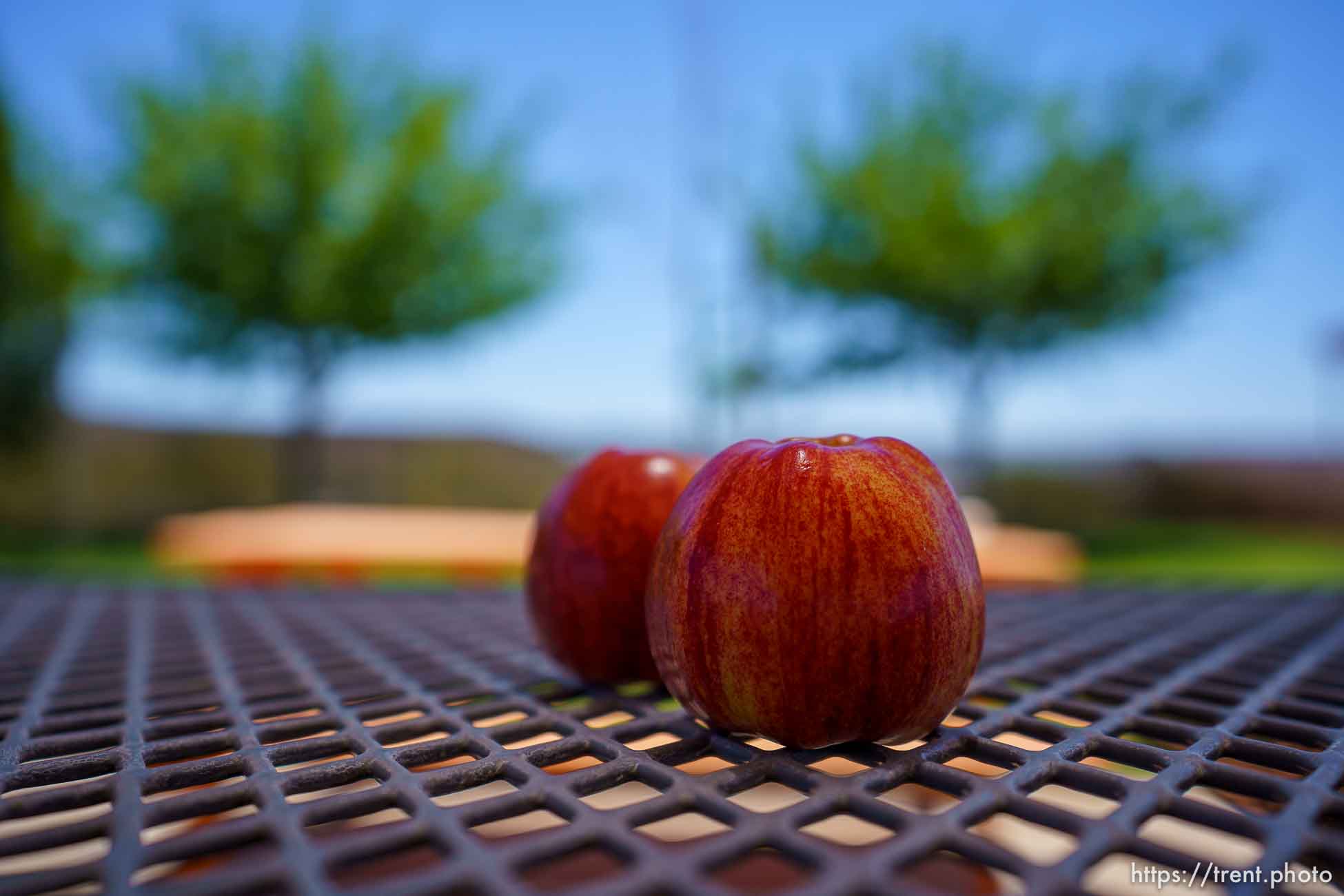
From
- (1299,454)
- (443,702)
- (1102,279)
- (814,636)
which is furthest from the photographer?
(1299,454)

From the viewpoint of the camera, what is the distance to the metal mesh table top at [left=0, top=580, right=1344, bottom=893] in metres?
0.49

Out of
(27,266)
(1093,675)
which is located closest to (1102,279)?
(1093,675)

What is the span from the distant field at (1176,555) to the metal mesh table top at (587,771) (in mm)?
6847

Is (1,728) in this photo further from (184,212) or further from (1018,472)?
(1018,472)

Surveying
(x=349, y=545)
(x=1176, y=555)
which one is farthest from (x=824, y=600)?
(x=1176, y=555)

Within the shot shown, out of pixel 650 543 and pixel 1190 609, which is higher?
pixel 650 543

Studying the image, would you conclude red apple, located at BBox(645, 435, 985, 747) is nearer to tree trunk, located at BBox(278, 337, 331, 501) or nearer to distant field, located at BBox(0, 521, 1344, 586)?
distant field, located at BBox(0, 521, 1344, 586)

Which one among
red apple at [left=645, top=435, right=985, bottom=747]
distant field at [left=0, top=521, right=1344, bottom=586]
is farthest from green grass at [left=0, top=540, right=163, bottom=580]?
red apple at [left=645, top=435, right=985, bottom=747]

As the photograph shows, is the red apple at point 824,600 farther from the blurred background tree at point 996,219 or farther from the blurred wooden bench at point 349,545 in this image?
the blurred background tree at point 996,219

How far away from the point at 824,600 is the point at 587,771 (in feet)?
0.74

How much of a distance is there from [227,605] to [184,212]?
1015 cm

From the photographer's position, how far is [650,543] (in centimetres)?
95

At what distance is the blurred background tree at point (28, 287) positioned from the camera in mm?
9898

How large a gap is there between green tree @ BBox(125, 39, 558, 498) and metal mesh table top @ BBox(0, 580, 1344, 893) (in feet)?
32.9
